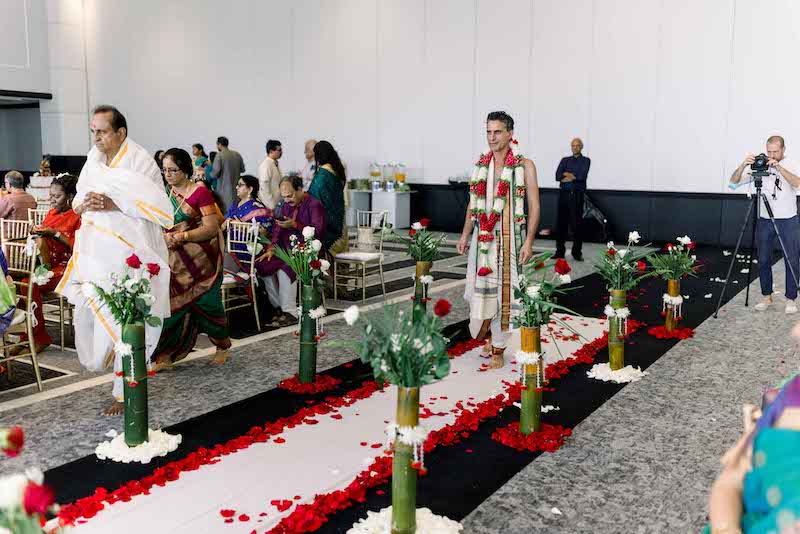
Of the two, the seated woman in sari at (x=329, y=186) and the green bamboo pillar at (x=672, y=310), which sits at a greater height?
the seated woman in sari at (x=329, y=186)

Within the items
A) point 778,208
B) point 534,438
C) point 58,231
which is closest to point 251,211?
point 58,231

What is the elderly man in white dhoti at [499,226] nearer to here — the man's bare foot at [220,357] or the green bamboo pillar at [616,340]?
the green bamboo pillar at [616,340]

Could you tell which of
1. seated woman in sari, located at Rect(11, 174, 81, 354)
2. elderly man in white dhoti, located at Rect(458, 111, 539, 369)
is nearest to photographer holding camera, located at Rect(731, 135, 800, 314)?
elderly man in white dhoti, located at Rect(458, 111, 539, 369)

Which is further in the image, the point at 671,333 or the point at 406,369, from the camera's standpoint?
the point at 671,333

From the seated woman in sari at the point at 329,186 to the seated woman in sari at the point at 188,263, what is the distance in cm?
166

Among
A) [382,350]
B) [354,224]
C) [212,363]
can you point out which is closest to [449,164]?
[354,224]

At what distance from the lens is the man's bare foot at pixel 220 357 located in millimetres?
4992

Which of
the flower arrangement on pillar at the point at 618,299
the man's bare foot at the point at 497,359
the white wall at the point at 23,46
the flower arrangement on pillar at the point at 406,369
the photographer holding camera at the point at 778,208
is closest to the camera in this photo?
the flower arrangement on pillar at the point at 406,369

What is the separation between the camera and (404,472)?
96.0 inches

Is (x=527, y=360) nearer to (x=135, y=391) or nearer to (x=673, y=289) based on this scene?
(x=135, y=391)

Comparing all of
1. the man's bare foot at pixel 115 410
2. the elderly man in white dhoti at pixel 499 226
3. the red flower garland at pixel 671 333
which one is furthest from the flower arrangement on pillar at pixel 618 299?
the man's bare foot at pixel 115 410

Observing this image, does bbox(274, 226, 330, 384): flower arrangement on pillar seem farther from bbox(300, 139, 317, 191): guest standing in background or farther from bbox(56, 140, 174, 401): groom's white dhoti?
bbox(300, 139, 317, 191): guest standing in background

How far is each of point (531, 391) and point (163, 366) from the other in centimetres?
249

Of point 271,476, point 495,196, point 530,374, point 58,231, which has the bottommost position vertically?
point 271,476
